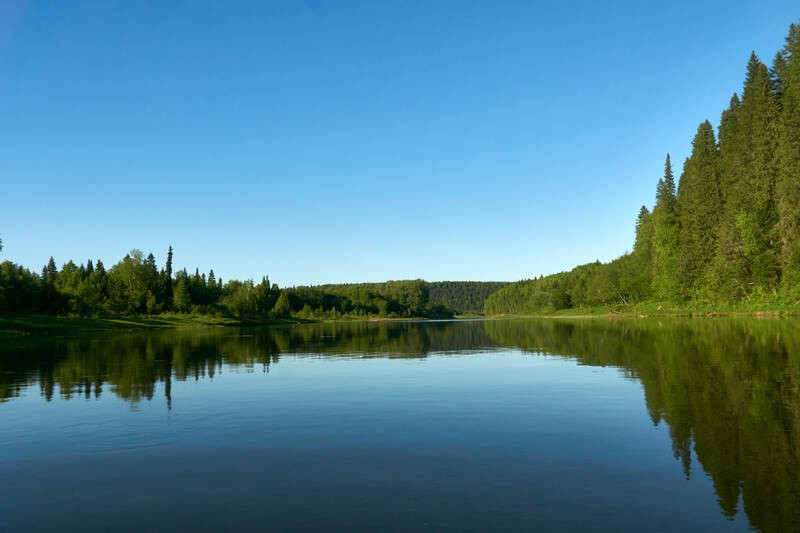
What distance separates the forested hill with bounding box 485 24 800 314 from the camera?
3061 inches

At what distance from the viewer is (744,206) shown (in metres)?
89.1

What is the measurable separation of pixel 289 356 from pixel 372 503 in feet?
117

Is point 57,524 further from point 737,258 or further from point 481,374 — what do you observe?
point 737,258

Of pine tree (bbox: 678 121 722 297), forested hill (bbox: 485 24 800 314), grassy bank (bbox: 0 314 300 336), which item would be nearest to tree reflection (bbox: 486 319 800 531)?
forested hill (bbox: 485 24 800 314)

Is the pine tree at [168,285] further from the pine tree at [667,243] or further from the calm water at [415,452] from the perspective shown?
the calm water at [415,452]

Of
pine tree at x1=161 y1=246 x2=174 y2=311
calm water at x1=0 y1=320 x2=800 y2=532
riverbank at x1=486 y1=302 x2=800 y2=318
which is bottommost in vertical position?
calm water at x1=0 y1=320 x2=800 y2=532

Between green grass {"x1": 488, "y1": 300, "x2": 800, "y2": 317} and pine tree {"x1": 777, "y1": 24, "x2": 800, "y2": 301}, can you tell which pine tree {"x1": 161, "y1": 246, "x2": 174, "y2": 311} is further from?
pine tree {"x1": 777, "y1": 24, "x2": 800, "y2": 301}

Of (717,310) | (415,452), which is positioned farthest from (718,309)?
(415,452)

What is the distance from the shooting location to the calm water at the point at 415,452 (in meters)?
9.34

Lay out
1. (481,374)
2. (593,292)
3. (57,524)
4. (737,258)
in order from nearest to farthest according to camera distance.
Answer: (57,524) → (481,374) → (737,258) → (593,292)

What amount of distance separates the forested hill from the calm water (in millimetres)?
63828

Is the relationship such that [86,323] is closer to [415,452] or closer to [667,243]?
[415,452]

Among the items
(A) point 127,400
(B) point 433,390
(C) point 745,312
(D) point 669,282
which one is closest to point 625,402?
(B) point 433,390

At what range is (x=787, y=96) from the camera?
82.7 meters
